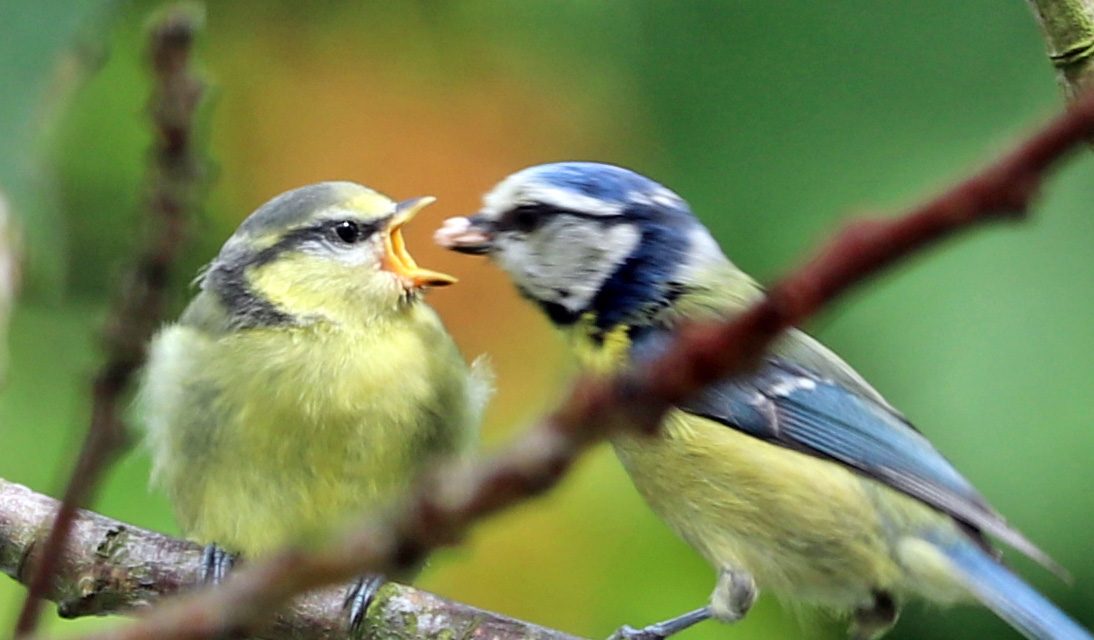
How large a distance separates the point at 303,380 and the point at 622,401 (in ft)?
4.68

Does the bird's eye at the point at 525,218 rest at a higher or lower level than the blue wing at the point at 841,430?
higher


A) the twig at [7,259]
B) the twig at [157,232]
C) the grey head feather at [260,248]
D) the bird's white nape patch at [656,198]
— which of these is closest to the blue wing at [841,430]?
the bird's white nape patch at [656,198]

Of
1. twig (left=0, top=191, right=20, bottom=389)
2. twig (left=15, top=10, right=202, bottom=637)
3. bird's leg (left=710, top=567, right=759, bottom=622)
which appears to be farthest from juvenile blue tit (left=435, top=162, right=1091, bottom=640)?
twig (left=15, top=10, right=202, bottom=637)

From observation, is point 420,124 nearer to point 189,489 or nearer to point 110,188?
point 110,188

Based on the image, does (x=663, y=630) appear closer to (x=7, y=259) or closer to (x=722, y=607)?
(x=722, y=607)

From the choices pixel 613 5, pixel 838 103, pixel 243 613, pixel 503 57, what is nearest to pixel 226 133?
pixel 503 57

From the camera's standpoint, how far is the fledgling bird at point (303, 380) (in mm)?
1676

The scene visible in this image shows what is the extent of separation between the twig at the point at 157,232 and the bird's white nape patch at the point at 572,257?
145 centimetres

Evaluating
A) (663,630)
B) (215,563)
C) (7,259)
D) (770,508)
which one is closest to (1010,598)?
(770,508)

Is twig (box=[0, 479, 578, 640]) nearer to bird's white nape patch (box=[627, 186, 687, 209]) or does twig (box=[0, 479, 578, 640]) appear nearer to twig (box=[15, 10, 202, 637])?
bird's white nape patch (box=[627, 186, 687, 209])

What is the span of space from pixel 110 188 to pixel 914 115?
1356mm

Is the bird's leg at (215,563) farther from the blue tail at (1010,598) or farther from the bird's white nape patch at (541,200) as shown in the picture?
the blue tail at (1010,598)

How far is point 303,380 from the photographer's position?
170 cm

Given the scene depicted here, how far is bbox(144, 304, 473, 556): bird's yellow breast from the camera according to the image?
5.48 ft
